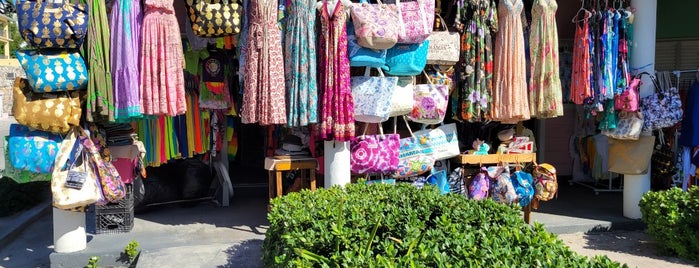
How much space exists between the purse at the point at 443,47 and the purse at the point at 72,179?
3653 mm

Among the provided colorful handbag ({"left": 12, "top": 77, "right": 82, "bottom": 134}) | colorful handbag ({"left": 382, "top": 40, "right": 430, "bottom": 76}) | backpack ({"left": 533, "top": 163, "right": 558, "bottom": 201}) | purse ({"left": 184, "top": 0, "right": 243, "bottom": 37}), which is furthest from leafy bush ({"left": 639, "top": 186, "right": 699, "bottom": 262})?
colorful handbag ({"left": 12, "top": 77, "right": 82, "bottom": 134})

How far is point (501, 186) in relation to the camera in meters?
6.08

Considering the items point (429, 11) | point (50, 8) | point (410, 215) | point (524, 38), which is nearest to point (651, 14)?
point (524, 38)

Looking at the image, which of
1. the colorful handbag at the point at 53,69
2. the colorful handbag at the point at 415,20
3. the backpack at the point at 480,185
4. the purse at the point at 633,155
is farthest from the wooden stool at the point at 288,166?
the purse at the point at 633,155

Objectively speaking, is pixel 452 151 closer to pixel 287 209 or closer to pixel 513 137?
pixel 513 137

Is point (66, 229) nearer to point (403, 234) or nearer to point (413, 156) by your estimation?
point (403, 234)

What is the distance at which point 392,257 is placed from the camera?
2652 millimetres

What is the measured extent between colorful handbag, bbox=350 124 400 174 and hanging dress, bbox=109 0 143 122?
88.3 inches

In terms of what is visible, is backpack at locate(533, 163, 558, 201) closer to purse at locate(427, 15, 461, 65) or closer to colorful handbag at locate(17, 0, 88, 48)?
purse at locate(427, 15, 461, 65)

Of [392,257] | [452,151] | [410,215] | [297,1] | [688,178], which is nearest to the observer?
[392,257]

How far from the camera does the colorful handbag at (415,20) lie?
538cm

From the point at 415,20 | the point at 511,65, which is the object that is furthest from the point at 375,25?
the point at 511,65

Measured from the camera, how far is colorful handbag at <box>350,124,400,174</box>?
5.68 metres

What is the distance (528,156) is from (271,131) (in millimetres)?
3226
